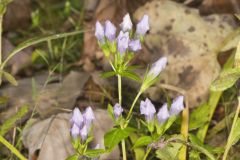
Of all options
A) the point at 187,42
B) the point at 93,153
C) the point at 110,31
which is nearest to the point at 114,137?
the point at 93,153

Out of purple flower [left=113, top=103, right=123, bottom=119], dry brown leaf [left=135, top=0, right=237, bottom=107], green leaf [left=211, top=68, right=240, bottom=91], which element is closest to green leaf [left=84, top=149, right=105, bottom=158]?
purple flower [left=113, top=103, right=123, bottom=119]

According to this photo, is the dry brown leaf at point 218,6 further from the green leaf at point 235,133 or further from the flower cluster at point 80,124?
the flower cluster at point 80,124

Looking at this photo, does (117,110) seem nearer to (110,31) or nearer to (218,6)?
(110,31)

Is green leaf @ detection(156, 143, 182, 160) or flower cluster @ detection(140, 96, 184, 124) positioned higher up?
flower cluster @ detection(140, 96, 184, 124)

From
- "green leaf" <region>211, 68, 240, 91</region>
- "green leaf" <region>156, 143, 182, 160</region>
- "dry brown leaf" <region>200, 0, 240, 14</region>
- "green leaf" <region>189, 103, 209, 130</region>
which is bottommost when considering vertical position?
"green leaf" <region>189, 103, 209, 130</region>

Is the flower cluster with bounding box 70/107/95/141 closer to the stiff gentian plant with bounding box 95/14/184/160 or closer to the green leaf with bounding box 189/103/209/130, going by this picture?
the stiff gentian plant with bounding box 95/14/184/160
